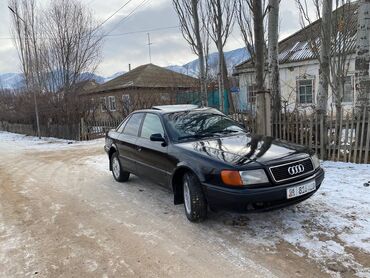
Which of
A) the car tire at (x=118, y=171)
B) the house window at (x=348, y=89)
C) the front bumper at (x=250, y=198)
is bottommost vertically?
the car tire at (x=118, y=171)

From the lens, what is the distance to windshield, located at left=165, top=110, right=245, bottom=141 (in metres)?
5.14

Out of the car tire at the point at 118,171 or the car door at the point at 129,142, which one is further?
the car tire at the point at 118,171

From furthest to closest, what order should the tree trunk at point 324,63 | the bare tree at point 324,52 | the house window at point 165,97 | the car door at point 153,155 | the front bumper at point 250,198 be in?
1. the house window at point 165,97
2. the bare tree at point 324,52
3. the tree trunk at point 324,63
4. the car door at point 153,155
5. the front bumper at point 250,198

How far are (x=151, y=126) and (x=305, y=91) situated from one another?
46.8ft

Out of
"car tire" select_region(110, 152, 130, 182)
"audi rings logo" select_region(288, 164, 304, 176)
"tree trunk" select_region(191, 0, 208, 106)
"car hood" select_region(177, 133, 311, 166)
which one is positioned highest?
"tree trunk" select_region(191, 0, 208, 106)

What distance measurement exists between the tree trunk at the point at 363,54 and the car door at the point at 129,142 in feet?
15.3

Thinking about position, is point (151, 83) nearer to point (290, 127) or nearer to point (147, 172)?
point (290, 127)

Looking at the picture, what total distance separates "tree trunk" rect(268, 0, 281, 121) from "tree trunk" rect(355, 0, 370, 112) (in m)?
1.93

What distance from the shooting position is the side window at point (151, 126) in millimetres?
5498

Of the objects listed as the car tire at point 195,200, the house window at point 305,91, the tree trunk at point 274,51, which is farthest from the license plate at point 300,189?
the house window at point 305,91

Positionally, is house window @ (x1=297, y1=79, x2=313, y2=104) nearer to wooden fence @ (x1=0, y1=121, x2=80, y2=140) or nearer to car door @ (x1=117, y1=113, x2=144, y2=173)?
wooden fence @ (x1=0, y1=121, x2=80, y2=140)

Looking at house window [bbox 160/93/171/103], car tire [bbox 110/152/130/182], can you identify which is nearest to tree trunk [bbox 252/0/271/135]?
car tire [bbox 110/152/130/182]

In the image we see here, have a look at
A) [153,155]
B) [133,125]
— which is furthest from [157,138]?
[133,125]

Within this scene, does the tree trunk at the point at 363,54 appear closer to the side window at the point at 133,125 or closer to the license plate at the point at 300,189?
the license plate at the point at 300,189
